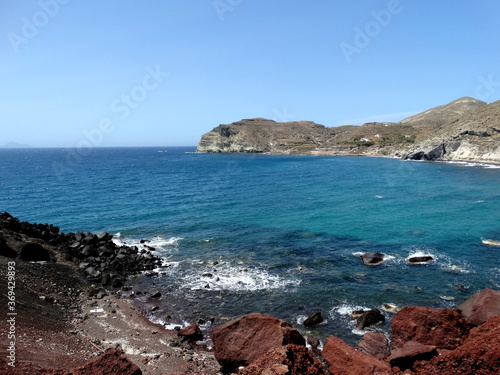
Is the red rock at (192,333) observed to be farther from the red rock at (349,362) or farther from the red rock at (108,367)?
the red rock at (349,362)

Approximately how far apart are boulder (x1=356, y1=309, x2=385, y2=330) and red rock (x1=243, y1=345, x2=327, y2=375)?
1255 cm

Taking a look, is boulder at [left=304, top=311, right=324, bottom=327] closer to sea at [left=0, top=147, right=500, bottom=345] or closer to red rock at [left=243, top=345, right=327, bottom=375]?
sea at [left=0, top=147, right=500, bottom=345]

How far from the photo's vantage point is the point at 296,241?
3872cm

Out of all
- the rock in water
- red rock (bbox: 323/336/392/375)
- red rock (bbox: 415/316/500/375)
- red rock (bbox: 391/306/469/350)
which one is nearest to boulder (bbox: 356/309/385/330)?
red rock (bbox: 391/306/469/350)

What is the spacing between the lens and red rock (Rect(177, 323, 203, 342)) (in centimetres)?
2030

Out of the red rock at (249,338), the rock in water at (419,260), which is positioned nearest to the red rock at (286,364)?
the red rock at (249,338)

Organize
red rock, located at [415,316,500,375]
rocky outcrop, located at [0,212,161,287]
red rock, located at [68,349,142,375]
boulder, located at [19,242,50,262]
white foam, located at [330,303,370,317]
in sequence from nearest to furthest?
1. red rock, located at [415,316,500,375]
2. red rock, located at [68,349,142,375]
3. white foam, located at [330,303,370,317]
4. boulder, located at [19,242,50,262]
5. rocky outcrop, located at [0,212,161,287]

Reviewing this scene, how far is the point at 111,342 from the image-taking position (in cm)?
1956

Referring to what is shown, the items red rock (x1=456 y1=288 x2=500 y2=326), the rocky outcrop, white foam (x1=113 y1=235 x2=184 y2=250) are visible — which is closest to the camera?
red rock (x1=456 y1=288 x2=500 y2=326)

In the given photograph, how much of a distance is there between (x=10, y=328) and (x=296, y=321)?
17927 mm

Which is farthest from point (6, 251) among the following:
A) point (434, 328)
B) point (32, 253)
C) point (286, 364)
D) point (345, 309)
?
point (434, 328)

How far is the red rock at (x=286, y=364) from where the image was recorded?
9.16 m

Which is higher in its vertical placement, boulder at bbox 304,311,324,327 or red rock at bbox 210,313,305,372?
red rock at bbox 210,313,305,372

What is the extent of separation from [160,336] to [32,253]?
17501 mm
